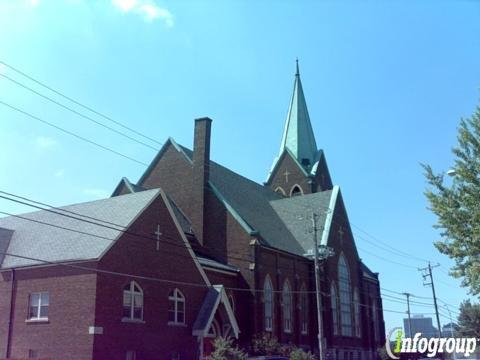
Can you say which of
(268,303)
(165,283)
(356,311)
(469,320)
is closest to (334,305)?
(356,311)

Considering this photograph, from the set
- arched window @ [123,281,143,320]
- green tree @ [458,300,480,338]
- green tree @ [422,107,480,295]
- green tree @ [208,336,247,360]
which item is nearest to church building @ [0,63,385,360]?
arched window @ [123,281,143,320]

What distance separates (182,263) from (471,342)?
51.7 ft

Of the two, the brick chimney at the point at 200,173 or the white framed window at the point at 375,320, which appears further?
the white framed window at the point at 375,320

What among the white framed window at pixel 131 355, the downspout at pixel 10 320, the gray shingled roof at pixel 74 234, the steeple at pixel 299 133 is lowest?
the white framed window at pixel 131 355

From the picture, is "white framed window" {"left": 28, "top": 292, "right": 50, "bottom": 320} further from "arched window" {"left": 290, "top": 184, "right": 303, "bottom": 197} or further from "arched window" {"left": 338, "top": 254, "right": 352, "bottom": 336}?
"arched window" {"left": 290, "top": 184, "right": 303, "bottom": 197}

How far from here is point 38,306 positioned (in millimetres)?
27344

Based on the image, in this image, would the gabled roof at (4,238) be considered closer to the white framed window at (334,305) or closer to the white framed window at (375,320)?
the white framed window at (334,305)

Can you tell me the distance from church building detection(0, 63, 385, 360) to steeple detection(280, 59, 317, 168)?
397mm

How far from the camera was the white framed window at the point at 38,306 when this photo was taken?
27062 mm

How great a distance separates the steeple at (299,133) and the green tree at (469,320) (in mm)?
38195

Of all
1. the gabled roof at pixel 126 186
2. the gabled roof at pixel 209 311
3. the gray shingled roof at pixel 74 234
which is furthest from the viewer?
the gabled roof at pixel 126 186

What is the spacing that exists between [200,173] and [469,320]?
60577mm

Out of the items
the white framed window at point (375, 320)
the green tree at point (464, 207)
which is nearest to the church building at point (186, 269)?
the white framed window at point (375, 320)

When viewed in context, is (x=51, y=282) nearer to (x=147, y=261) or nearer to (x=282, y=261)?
(x=147, y=261)
